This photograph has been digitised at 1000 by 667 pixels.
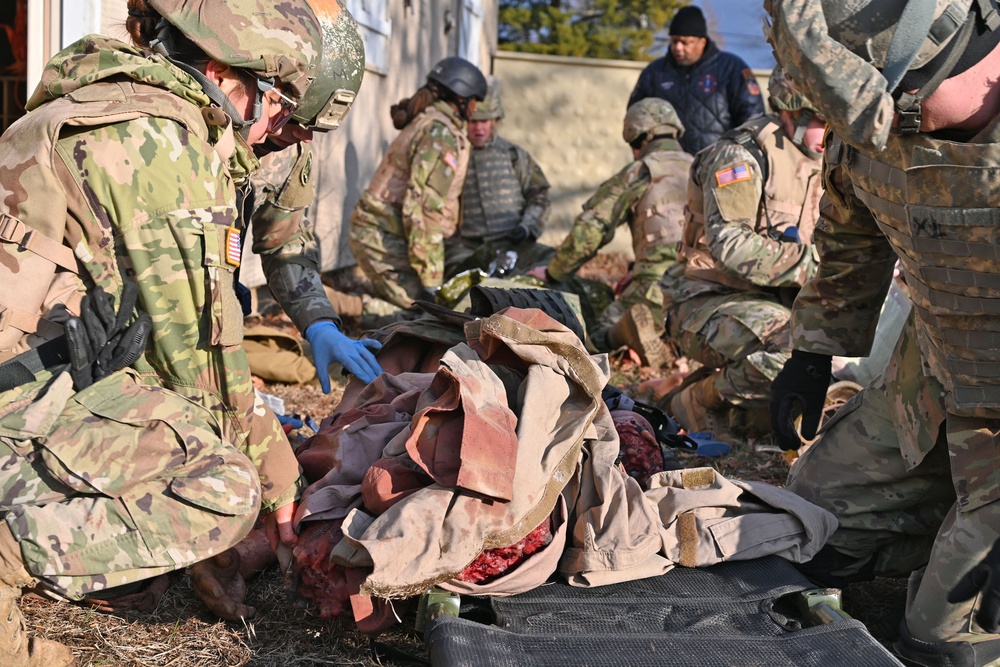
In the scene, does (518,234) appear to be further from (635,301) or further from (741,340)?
(741,340)

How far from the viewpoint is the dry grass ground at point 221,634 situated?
2463 millimetres

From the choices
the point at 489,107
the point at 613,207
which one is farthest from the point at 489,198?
the point at 613,207

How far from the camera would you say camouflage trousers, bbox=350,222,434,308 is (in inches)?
279

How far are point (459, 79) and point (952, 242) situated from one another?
4923 millimetres

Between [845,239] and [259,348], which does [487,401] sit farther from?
[259,348]

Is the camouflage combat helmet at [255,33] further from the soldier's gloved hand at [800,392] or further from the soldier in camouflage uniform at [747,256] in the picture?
the soldier in camouflage uniform at [747,256]

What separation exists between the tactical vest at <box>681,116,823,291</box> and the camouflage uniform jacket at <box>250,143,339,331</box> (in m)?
2.01

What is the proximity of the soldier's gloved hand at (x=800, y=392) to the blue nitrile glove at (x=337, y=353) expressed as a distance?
136 cm

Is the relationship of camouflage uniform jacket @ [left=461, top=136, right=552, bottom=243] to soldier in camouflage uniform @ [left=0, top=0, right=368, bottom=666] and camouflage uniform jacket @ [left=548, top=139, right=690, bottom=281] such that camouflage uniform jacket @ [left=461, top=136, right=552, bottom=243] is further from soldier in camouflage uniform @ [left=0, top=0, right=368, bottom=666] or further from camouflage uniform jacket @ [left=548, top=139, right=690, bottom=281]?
soldier in camouflage uniform @ [left=0, top=0, right=368, bottom=666]

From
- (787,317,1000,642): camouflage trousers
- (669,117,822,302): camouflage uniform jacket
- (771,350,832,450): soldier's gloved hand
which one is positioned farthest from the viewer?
(669,117,822,302): camouflage uniform jacket

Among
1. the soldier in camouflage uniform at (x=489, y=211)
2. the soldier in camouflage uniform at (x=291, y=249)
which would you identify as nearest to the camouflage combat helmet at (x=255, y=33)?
the soldier in camouflage uniform at (x=291, y=249)

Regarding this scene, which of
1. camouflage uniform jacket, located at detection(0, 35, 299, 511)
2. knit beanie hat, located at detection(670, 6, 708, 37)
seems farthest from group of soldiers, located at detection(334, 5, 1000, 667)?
knit beanie hat, located at detection(670, 6, 708, 37)

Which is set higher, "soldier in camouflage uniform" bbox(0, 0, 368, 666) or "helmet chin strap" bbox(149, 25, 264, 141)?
"helmet chin strap" bbox(149, 25, 264, 141)

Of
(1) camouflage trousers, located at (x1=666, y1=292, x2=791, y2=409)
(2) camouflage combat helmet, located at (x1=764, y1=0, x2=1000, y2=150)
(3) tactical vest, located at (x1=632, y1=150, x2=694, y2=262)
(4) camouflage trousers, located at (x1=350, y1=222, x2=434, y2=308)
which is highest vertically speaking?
(2) camouflage combat helmet, located at (x1=764, y1=0, x2=1000, y2=150)
